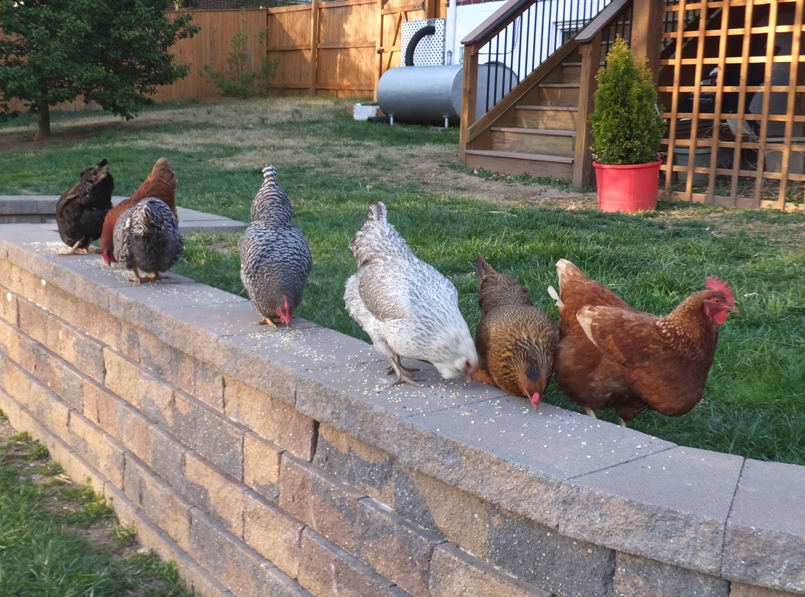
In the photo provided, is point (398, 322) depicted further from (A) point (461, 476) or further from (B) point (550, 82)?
(B) point (550, 82)

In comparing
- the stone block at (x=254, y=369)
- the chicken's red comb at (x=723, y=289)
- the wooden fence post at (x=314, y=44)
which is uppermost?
the wooden fence post at (x=314, y=44)

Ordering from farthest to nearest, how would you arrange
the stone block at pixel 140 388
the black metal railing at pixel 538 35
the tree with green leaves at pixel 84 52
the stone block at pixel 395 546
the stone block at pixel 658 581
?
the tree with green leaves at pixel 84 52 → the black metal railing at pixel 538 35 → the stone block at pixel 140 388 → the stone block at pixel 395 546 → the stone block at pixel 658 581

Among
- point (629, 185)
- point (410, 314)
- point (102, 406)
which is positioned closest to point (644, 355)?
point (410, 314)

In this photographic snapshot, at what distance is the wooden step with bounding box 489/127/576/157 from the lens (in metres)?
10.1

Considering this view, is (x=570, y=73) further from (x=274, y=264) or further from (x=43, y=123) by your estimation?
(x=43, y=123)

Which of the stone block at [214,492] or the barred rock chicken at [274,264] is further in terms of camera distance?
the barred rock chicken at [274,264]

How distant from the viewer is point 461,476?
85.2 inches

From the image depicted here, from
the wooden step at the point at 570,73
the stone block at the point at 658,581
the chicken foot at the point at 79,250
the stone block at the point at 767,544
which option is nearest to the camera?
the stone block at the point at 767,544

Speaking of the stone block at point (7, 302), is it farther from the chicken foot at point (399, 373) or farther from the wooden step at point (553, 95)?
the wooden step at point (553, 95)

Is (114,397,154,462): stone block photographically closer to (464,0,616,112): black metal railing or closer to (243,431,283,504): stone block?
(243,431,283,504): stone block

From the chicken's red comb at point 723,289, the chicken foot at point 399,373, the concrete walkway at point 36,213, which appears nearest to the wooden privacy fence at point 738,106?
the concrete walkway at point 36,213

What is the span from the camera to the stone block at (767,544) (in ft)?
5.40

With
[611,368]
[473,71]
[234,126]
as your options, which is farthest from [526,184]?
[234,126]

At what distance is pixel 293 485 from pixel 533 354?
95 cm
